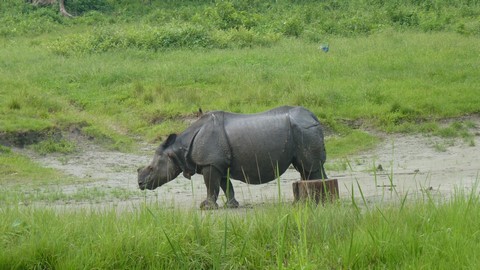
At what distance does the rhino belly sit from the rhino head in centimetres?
83

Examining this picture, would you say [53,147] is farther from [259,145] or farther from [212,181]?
[259,145]

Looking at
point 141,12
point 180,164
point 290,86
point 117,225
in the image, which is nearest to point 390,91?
point 290,86

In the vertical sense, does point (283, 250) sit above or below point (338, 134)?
above

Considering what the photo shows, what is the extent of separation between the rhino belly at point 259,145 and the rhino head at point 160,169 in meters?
0.83

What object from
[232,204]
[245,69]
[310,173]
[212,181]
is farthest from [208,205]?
[245,69]

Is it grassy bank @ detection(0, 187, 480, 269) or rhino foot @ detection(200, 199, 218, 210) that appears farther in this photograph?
rhino foot @ detection(200, 199, 218, 210)

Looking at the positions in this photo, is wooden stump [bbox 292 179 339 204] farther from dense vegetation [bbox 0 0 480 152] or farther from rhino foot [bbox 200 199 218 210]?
dense vegetation [bbox 0 0 480 152]

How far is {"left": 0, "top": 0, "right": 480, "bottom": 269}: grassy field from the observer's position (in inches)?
269

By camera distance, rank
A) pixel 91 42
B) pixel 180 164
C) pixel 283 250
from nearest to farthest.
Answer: pixel 283 250, pixel 180 164, pixel 91 42

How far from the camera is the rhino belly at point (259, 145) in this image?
10555 mm

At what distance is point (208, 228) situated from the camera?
7148 mm

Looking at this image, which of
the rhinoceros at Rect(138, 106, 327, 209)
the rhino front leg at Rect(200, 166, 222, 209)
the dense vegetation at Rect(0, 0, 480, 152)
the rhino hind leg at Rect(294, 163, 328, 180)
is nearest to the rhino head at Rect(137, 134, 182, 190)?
the rhinoceros at Rect(138, 106, 327, 209)

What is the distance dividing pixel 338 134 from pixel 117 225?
956 cm

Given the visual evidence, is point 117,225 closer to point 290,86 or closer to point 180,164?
point 180,164
